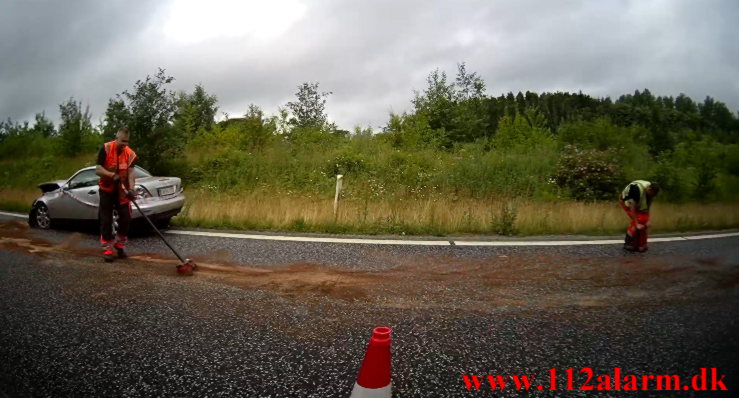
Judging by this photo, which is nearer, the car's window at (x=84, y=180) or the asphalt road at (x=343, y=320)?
the asphalt road at (x=343, y=320)

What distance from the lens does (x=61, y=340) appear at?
2637mm

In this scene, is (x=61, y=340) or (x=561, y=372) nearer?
(x=561, y=372)

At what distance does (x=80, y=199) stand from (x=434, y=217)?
7.44 metres

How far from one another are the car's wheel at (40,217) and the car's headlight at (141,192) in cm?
302

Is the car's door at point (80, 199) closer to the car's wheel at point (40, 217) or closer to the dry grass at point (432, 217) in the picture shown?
the car's wheel at point (40, 217)

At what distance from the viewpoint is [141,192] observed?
684cm

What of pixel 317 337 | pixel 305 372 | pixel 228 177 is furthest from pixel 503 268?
pixel 228 177

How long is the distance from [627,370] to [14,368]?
3922 mm

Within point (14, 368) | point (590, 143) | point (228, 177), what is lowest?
point (14, 368)

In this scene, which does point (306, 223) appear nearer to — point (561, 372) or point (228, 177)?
point (561, 372)

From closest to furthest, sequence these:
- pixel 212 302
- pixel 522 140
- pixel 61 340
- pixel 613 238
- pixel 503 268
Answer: pixel 61 340, pixel 212 302, pixel 503 268, pixel 613 238, pixel 522 140

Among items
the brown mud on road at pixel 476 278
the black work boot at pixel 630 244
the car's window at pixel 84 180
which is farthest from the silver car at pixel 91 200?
the black work boot at pixel 630 244

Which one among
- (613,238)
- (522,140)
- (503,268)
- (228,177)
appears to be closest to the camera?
(503,268)

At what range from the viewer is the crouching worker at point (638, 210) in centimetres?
580
